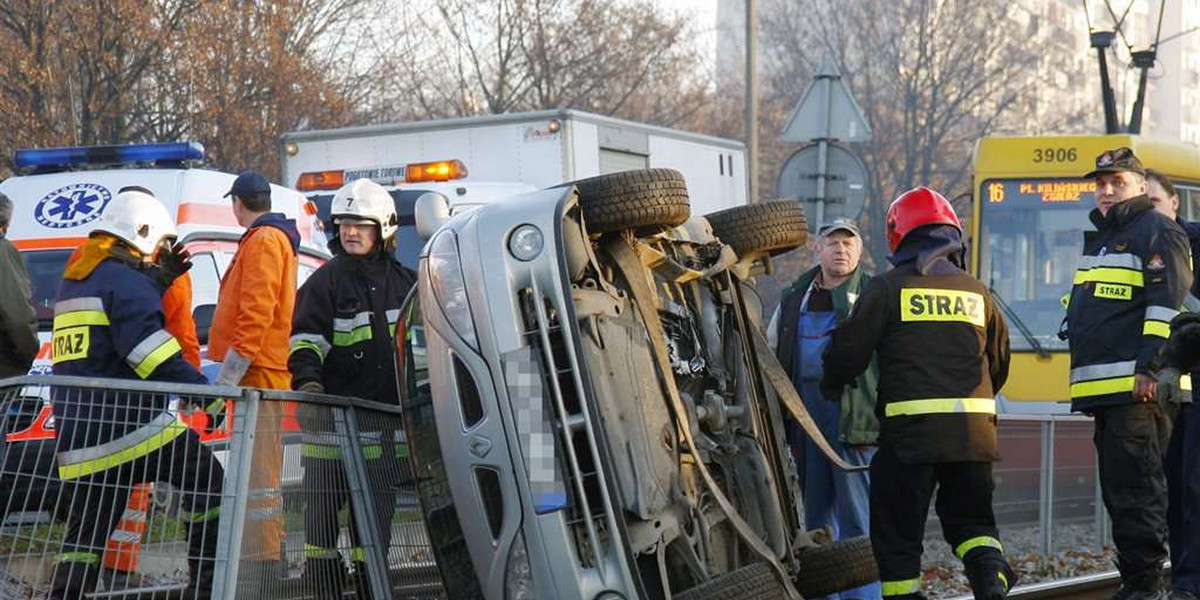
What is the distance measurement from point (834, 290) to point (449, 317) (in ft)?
9.99

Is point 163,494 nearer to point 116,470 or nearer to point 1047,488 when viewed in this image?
point 116,470

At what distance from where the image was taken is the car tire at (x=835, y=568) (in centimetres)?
678

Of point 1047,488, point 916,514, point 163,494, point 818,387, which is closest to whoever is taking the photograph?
point 163,494

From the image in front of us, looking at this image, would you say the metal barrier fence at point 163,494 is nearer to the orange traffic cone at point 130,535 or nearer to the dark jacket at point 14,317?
the orange traffic cone at point 130,535

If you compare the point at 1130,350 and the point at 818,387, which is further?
the point at 818,387

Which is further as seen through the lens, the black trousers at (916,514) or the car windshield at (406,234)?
the car windshield at (406,234)

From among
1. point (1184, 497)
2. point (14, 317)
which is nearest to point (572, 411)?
point (1184, 497)

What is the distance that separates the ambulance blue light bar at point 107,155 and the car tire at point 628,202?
6.10m

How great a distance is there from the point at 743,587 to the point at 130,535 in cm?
206

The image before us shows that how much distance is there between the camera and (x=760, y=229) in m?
7.11

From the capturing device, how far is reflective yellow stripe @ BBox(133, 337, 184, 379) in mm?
6633

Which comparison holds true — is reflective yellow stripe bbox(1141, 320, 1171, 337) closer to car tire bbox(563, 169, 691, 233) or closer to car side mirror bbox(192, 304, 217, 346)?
car tire bbox(563, 169, 691, 233)

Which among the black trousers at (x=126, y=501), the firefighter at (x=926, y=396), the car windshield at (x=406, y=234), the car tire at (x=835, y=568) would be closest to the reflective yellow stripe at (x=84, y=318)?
the black trousers at (x=126, y=501)

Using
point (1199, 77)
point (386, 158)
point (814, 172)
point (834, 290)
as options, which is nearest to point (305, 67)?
point (386, 158)
